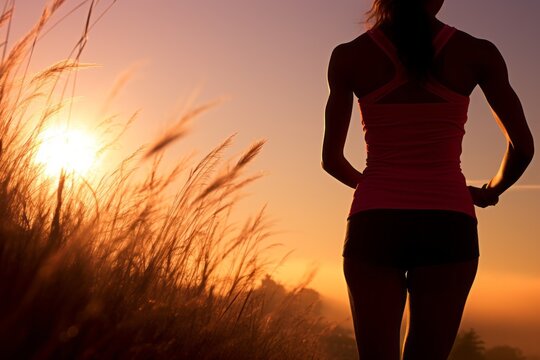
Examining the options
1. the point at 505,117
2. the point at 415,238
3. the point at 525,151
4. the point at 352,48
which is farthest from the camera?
the point at 525,151

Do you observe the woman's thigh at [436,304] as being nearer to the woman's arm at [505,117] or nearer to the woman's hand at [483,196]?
the woman's hand at [483,196]

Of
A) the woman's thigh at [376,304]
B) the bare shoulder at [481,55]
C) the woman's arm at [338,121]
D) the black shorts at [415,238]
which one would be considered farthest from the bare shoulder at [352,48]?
the woman's thigh at [376,304]

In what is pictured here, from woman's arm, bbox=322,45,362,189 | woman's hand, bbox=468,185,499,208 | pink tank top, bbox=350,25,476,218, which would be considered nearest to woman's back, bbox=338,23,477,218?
pink tank top, bbox=350,25,476,218

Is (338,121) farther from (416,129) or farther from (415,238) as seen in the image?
(415,238)

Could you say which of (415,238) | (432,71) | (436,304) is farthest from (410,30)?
(436,304)

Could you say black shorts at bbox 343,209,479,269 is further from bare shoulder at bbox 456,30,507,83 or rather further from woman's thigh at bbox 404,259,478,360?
bare shoulder at bbox 456,30,507,83

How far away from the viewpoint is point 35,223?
2451 mm

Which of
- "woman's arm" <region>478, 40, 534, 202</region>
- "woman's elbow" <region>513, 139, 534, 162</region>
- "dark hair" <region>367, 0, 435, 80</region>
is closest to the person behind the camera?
"dark hair" <region>367, 0, 435, 80</region>

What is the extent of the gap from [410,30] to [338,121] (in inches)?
16.2

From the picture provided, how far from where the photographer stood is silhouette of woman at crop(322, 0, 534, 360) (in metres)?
2.10

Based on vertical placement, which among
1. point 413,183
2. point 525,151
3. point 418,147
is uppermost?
point 525,151

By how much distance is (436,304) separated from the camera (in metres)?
2.13

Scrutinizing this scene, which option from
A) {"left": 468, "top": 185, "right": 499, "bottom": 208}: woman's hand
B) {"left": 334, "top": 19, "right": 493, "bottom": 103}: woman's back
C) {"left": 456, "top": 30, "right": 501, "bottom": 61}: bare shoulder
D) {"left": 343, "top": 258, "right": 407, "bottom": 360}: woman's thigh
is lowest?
{"left": 343, "top": 258, "right": 407, "bottom": 360}: woman's thigh

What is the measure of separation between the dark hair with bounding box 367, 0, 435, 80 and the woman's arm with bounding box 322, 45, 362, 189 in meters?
0.18
